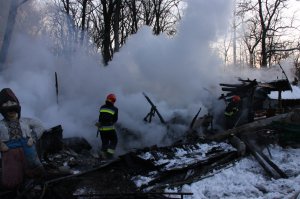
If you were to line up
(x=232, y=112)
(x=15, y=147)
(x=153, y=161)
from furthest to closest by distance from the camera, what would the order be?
(x=232, y=112) < (x=153, y=161) < (x=15, y=147)

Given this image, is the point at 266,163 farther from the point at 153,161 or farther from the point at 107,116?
the point at 107,116

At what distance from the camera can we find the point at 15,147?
17.4ft

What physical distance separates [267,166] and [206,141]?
196 centimetres

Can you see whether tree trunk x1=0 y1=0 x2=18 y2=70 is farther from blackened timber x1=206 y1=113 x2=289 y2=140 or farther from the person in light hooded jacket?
the person in light hooded jacket

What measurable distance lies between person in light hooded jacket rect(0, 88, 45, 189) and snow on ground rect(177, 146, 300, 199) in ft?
8.65

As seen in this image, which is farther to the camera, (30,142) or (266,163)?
(266,163)

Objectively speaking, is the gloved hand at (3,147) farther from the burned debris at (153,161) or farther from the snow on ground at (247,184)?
the snow on ground at (247,184)

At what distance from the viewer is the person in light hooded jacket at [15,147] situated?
5.26 metres

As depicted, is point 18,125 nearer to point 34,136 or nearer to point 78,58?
point 34,136

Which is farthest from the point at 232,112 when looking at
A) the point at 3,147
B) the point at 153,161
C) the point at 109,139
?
the point at 3,147

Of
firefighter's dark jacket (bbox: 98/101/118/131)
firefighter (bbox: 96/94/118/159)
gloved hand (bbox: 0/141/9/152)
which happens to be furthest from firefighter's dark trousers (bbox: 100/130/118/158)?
gloved hand (bbox: 0/141/9/152)

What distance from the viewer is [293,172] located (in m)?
8.34

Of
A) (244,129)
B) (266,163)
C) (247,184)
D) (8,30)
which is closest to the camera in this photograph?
(247,184)

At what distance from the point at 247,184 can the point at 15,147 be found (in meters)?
4.51
